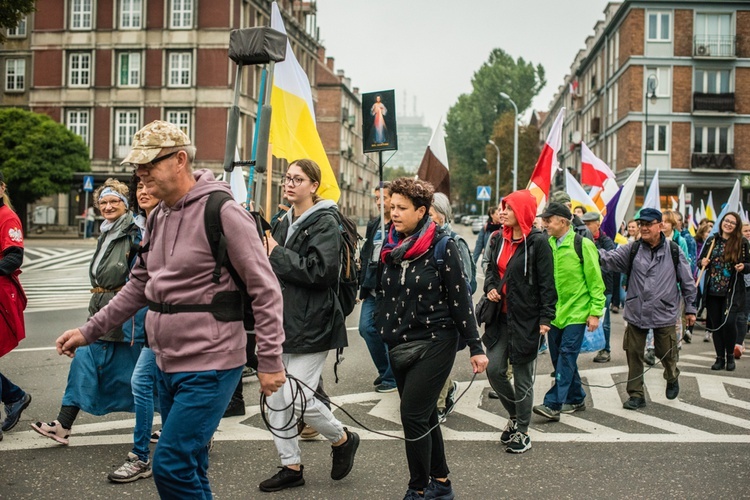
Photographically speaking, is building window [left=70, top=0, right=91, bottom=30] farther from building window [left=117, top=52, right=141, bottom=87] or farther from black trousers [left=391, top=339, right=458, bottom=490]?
black trousers [left=391, top=339, right=458, bottom=490]

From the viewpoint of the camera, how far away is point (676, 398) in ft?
26.1

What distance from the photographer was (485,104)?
80.5 m

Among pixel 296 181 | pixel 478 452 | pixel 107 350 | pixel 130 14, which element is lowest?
pixel 478 452

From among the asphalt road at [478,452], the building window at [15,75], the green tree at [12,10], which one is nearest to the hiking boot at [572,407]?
the asphalt road at [478,452]

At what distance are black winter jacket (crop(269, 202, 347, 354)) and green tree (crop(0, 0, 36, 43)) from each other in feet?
36.6

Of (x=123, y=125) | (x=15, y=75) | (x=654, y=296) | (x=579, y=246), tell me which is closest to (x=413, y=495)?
(x=579, y=246)

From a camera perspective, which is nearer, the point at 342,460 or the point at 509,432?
the point at 342,460

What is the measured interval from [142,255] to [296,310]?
1.33 meters

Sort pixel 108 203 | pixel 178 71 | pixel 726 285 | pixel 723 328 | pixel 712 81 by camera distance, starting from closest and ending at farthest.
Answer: pixel 108 203
pixel 723 328
pixel 726 285
pixel 712 81
pixel 178 71

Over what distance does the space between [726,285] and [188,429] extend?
27.9ft

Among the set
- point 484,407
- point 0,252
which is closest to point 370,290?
point 484,407

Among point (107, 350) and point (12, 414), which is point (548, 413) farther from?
point (12, 414)

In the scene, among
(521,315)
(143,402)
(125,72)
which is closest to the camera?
(143,402)

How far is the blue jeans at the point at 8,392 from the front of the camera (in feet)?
20.2
